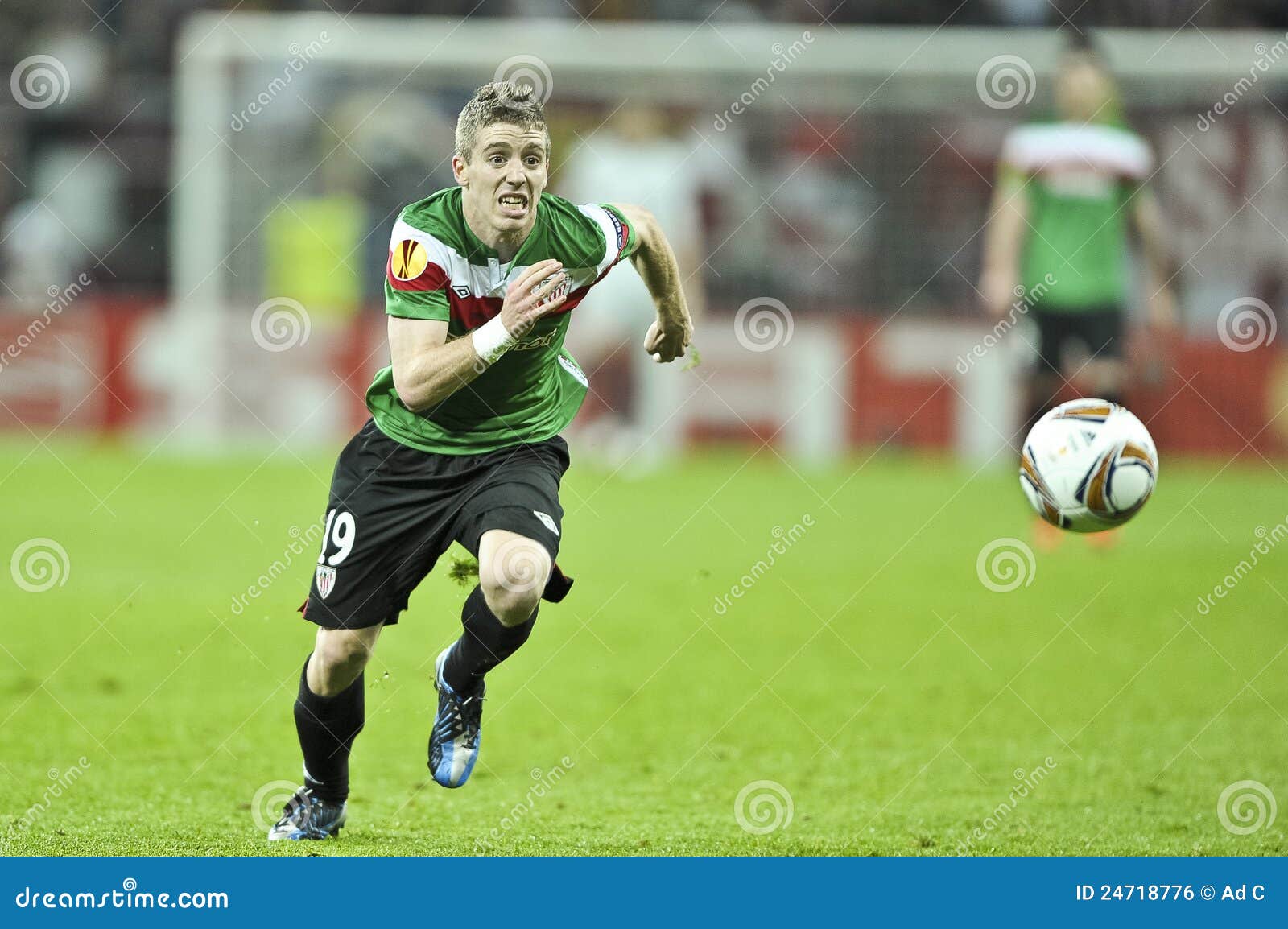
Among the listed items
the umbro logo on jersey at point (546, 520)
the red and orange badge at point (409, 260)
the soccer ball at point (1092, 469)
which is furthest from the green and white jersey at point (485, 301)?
the soccer ball at point (1092, 469)

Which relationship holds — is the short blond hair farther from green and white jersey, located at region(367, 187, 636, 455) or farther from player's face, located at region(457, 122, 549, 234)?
green and white jersey, located at region(367, 187, 636, 455)

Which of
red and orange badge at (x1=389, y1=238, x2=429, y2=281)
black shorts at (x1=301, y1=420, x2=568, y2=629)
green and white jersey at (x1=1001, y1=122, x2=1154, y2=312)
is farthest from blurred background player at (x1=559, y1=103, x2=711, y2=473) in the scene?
red and orange badge at (x1=389, y1=238, x2=429, y2=281)

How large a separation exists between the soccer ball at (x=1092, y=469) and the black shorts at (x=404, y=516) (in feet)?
6.02

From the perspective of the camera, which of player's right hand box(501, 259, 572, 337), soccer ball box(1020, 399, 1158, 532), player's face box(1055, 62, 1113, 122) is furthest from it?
player's face box(1055, 62, 1113, 122)

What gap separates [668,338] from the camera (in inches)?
227

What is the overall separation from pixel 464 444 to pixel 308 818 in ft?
4.11

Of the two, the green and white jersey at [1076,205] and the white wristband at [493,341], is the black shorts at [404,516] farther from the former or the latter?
the green and white jersey at [1076,205]

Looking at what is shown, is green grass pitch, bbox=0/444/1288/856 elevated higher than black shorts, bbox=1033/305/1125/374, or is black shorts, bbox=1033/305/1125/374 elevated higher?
black shorts, bbox=1033/305/1125/374

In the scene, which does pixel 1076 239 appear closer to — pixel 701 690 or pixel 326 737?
pixel 701 690

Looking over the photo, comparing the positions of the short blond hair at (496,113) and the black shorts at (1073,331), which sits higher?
the black shorts at (1073,331)

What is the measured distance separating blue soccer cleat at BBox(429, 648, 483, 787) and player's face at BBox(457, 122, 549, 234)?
4.78ft

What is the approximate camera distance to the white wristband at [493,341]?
4852mm

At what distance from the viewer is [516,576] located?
16.5 feet

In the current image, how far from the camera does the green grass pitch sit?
5.56 m
